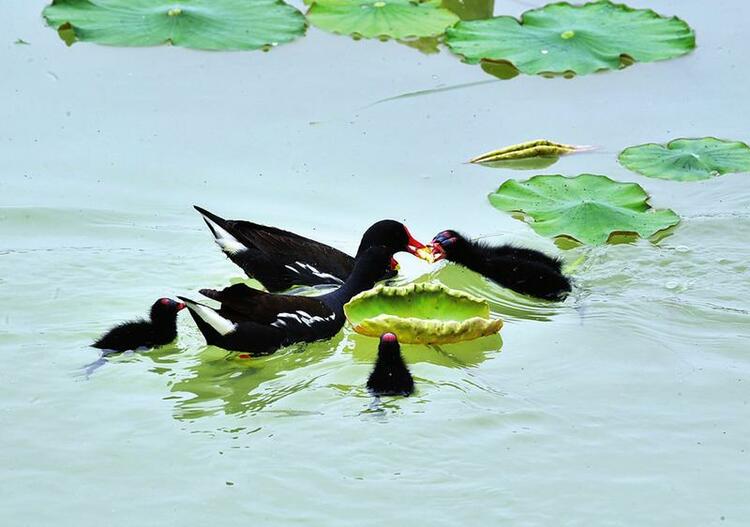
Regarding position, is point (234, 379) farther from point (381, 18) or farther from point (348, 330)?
point (381, 18)

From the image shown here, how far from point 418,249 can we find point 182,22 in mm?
2381

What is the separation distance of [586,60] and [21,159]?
10.0 feet

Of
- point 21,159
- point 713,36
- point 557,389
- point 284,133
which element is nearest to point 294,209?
point 284,133

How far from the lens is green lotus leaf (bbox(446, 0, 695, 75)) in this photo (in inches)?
287

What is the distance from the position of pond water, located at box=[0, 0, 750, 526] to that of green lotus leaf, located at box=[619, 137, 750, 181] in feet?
0.26

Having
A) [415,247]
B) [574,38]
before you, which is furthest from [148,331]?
[574,38]

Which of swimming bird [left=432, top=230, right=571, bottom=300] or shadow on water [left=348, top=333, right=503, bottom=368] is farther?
swimming bird [left=432, top=230, right=571, bottom=300]

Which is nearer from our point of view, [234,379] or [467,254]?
[234,379]

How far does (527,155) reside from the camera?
6734 millimetres

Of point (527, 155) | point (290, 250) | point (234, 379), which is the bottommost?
point (234, 379)

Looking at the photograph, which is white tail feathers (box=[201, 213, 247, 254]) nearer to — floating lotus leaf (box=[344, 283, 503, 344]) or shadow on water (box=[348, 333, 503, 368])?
floating lotus leaf (box=[344, 283, 503, 344])

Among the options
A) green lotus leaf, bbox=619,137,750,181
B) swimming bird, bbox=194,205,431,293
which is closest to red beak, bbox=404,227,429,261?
swimming bird, bbox=194,205,431,293

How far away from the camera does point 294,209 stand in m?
6.34

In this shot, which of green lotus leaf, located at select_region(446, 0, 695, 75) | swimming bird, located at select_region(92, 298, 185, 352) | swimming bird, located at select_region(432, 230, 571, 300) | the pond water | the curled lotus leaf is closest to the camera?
the pond water
